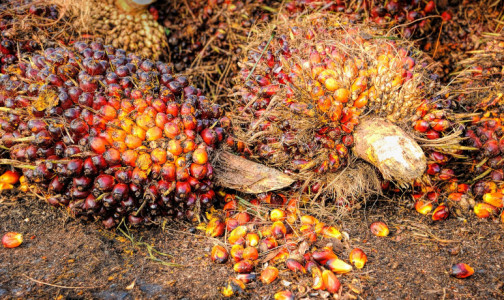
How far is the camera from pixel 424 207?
237 cm

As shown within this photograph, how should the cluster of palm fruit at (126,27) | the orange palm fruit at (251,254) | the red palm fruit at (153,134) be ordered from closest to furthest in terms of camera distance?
the orange palm fruit at (251,254)
the red palm fruit at (153,134)
the cluster of palm fruit at (126,27)

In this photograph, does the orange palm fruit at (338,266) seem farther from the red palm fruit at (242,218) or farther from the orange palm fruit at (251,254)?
the red palm fruit at (242,218)

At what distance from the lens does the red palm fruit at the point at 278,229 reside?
2.12 meters

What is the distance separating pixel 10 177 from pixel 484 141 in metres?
3.03

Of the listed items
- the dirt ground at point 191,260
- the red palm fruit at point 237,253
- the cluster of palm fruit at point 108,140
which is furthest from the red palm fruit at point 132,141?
the red palm fruit at point 237,253

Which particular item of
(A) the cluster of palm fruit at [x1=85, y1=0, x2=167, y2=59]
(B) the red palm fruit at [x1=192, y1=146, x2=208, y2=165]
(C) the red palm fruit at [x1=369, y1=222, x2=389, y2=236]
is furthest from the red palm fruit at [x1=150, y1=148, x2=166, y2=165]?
(A) the cluster of palm fruit at [x1=85, y1=0, x2=167, y2=59]

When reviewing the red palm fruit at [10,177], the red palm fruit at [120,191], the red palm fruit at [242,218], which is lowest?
the red palm fruit at [10,177]

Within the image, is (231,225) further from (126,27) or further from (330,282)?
(126,27)

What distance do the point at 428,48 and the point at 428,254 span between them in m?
1.80

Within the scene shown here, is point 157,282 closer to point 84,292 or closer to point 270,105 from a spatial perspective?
point 84,292

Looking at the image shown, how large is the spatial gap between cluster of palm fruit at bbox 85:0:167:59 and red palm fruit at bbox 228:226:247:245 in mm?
1824

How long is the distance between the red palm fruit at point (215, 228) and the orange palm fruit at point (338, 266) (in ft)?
2.14

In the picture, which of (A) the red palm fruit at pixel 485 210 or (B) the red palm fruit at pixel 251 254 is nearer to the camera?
(B) the red palm fruit at pixel 251 254

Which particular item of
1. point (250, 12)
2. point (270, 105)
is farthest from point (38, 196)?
point (250, 12)
